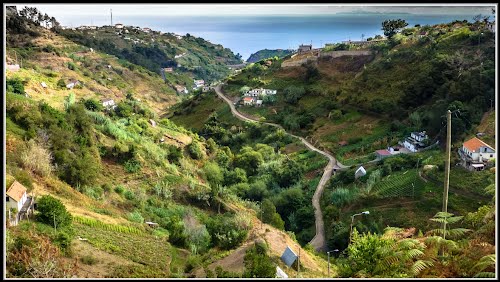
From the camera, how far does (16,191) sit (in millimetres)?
9375

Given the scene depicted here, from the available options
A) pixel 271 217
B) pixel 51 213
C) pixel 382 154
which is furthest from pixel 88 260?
pixel 382 154

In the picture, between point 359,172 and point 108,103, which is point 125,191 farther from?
point 108,103

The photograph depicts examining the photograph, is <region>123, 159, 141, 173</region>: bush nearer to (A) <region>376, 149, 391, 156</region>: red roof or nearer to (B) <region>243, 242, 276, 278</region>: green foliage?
(B) <region>243, 242, 276, 278</region>: green foliage

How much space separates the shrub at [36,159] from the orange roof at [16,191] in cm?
240

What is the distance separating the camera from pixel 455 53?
32219 mm

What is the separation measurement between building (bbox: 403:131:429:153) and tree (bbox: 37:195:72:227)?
19184 mm

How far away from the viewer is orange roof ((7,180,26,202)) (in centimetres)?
905

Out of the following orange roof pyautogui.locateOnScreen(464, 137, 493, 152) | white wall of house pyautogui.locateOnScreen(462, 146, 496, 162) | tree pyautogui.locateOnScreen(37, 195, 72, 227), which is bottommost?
white wall of house pyautogui.locateOnScreen(462, 146, 496, 162)

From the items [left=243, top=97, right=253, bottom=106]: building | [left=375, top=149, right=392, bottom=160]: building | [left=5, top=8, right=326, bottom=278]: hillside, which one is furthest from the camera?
[left=243, top=97, right=253, bottom=106]: building

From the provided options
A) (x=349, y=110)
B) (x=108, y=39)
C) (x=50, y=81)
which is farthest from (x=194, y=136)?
(x=108, y=39)

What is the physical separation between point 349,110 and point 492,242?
26693mm

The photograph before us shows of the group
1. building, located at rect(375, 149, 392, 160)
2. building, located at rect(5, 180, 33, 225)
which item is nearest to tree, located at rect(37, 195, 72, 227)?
building, located at rect(5, 180, 33, 225)

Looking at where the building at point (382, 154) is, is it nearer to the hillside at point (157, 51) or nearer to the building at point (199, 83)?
the building at point (199, 83)

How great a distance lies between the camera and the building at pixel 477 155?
717 inches
